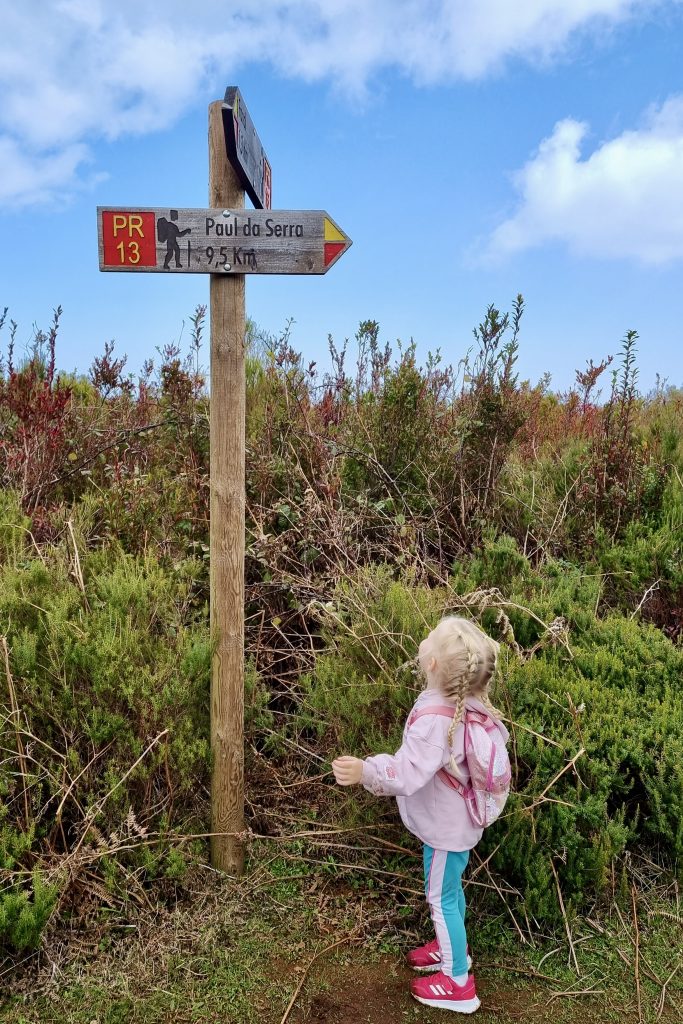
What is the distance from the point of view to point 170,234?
3008 millimetres

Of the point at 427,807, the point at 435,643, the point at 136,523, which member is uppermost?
the point at 136,523

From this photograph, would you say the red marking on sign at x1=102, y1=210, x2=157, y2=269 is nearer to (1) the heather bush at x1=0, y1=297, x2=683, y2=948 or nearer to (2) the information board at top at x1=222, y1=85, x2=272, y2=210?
(2) the information board at top at x1=222, y1=85, x2=272, y2=210

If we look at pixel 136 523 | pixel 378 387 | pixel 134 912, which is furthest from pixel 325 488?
pixel 134 912

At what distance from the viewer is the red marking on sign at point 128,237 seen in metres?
2.99

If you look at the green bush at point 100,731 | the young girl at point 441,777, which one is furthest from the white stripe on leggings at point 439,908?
the green bush at point 100,731

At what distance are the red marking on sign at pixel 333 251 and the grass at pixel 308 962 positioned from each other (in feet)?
8.25

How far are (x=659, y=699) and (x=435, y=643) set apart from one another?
1595 mm

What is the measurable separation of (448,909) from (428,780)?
0.54m

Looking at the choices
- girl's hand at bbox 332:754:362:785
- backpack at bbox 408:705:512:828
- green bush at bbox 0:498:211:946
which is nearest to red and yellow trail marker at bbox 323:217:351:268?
green bush at bbox 0:498:211:946

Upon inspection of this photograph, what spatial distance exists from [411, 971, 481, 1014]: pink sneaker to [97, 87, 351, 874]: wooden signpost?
930mm

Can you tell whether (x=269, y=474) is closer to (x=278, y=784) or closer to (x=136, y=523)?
(x=136, y=523)

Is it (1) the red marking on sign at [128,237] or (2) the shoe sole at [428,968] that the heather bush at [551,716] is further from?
(1) the red marking on sign at [128,237]

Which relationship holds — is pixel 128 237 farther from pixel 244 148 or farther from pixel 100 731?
pixel 100 731

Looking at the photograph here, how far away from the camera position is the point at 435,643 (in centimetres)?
263
